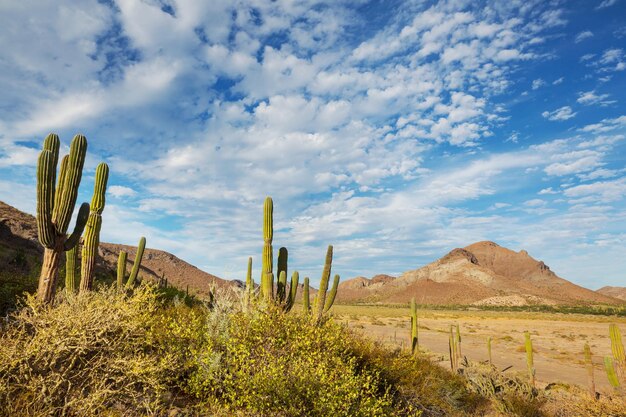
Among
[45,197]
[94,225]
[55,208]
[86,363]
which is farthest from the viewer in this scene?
[94,225]

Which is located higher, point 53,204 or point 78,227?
point 53,204

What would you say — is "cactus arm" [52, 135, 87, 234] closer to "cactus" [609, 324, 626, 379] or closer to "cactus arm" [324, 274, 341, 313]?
"cactus arm" [324, 274, 341, 313]

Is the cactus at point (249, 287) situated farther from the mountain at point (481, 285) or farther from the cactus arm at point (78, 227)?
the mountain at point (481, 285)

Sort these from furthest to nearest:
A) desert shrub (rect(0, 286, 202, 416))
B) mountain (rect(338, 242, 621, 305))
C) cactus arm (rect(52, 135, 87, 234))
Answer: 1. mountain (rect(338, 242, 621, 305))
2. cactus arm (rect(52, 135, 87, 234))
3. desert shrub (rect(0, 286, 202, 416))

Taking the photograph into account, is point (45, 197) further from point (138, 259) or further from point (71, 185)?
point (138, 259)

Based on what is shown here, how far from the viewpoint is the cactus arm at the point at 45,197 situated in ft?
30.3

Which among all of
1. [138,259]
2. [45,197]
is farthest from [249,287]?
[138,259]

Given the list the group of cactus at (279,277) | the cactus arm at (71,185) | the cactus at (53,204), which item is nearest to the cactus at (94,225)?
the cactus at (53,204)

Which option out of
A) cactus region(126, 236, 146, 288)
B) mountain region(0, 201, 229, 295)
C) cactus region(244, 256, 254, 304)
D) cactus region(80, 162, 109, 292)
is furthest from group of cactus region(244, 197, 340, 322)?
cactus region(126, 236, 146, 288)

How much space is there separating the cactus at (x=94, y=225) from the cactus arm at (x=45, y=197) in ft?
6.01

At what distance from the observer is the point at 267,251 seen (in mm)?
11688

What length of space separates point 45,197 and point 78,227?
1508 millimetres

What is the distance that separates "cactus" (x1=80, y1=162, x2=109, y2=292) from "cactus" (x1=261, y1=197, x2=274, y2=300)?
474 centimetres

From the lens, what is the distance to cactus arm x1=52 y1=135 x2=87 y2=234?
9.62 m
